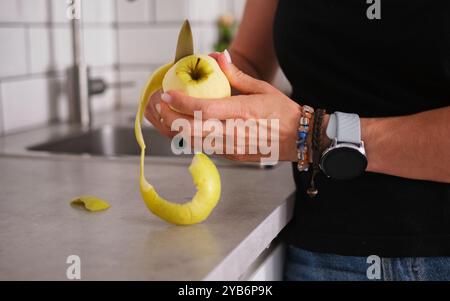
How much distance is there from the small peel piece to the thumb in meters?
0.22

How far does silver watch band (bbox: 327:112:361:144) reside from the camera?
67cm

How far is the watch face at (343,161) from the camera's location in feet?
2.17

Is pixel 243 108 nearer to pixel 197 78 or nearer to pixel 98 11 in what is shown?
pixel 197 78

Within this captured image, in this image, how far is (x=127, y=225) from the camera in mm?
652

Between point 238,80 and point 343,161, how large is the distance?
0.15 meters

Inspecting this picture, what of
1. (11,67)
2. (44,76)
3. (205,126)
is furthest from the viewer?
(44,76)

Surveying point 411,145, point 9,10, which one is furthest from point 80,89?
point 411,145

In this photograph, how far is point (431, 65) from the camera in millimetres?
701

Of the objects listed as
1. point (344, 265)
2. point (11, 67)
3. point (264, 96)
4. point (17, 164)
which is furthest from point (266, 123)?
point (11, 67)

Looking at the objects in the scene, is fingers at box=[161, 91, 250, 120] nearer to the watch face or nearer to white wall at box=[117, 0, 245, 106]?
the watch face

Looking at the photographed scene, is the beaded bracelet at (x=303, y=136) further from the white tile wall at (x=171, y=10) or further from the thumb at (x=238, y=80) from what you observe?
the white tile wall at (x=171, y=10)

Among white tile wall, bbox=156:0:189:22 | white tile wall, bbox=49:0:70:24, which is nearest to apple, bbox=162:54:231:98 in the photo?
white tile wall, bbox=49:0:70:24
